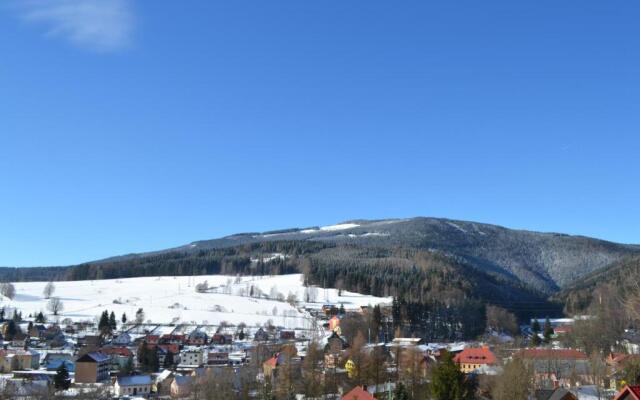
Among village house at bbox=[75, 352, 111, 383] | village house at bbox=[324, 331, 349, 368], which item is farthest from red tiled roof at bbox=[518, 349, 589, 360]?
village house at bbox=[75, 352, 111, 383]

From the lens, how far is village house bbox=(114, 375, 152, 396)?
5712cm

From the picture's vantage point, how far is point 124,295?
143 meters

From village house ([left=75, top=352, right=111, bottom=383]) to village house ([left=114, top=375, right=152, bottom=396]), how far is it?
21.2 feet

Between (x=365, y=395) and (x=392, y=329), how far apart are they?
63767 millimetres

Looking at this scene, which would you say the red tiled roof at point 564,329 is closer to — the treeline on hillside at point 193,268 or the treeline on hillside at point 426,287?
the treeline on hillside at point 426,287

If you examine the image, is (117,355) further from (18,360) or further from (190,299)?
(190,299)

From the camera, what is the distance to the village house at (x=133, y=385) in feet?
187

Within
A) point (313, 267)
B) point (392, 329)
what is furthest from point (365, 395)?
point (313, 267)

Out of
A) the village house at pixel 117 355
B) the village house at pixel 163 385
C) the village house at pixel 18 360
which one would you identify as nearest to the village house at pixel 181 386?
the village house at pixel 163 385

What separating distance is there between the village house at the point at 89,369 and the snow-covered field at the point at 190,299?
4609 centimetres

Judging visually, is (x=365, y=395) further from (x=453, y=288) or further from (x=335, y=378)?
(x=453, y=288)

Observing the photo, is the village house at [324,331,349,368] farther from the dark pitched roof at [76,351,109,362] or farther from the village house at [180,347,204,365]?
the dark pitched roof at [76,351,109,362]

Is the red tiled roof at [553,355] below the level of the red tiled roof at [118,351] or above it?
above

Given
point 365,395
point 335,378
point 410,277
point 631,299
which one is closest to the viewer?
point 631,299
